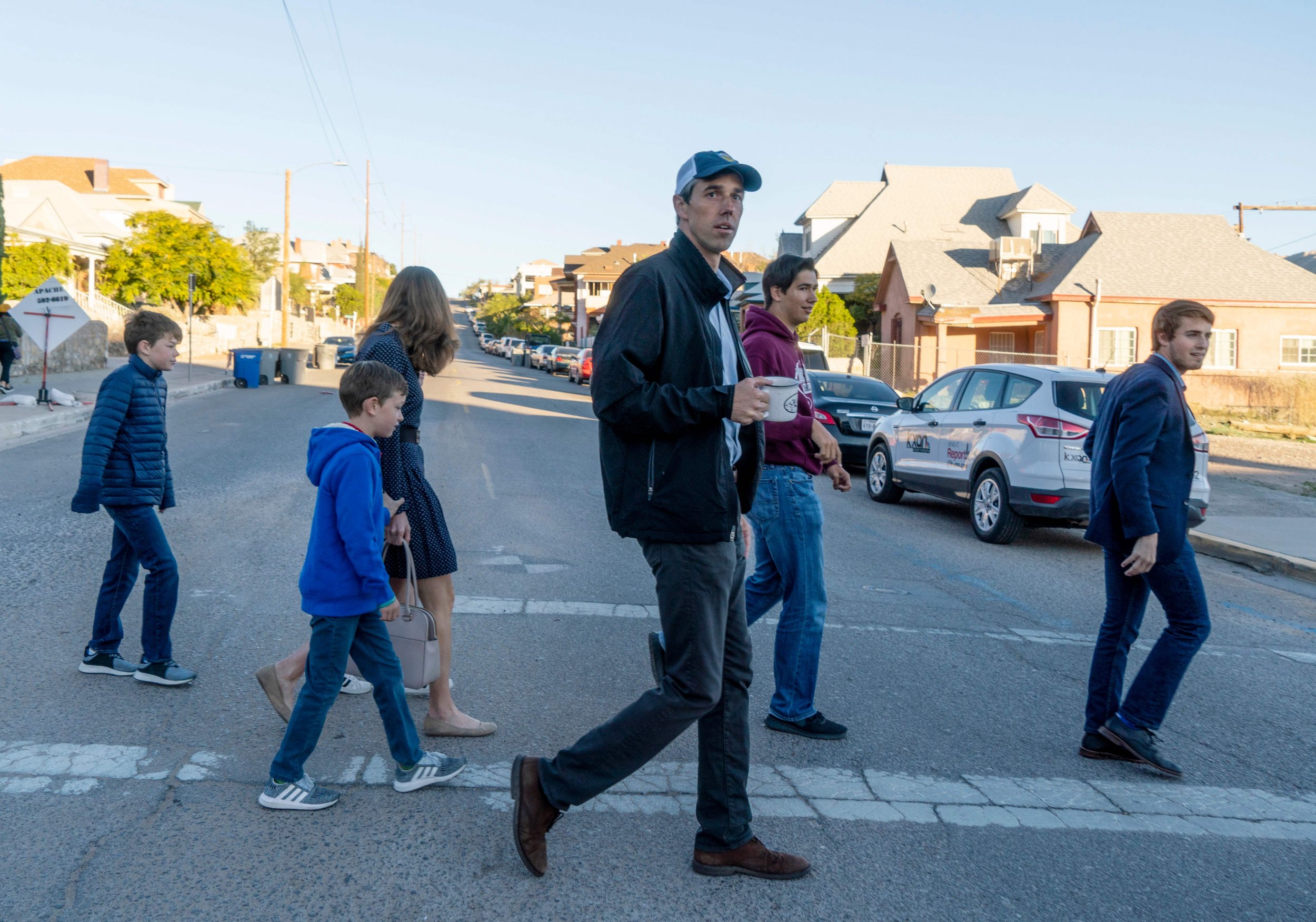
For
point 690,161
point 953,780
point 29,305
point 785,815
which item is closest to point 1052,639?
point 953,780

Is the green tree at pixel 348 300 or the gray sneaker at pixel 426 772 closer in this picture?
the gray sneaker at pixel 426 772

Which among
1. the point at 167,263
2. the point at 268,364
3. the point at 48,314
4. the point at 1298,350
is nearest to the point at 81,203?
the point at 167,263

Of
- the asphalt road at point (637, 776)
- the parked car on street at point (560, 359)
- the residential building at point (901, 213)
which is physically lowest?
the asphalt road at point (637, 776)

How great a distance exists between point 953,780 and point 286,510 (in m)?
7.33

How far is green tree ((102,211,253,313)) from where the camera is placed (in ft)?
136

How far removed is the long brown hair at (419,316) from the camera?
4.20 metres

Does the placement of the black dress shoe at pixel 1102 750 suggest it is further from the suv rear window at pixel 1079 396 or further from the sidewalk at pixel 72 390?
Result: the sidewalk at pixel 72 390

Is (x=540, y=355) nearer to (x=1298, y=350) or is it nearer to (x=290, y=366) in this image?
(x=290, y=366)

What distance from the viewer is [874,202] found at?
1971 inches

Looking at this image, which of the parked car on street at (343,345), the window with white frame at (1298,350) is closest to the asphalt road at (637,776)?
the window with white frame at (1298,350)

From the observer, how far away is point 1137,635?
4.48 m

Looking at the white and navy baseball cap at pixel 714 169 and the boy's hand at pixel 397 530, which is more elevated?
the white and navy baseball cap at pixel 714 169

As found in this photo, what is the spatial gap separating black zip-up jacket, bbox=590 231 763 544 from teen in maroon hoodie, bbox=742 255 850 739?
1.27 meters

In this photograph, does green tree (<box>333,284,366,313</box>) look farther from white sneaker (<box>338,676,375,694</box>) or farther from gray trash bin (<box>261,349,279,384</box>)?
white sneaker (<box>338,676,375,694</box>)
